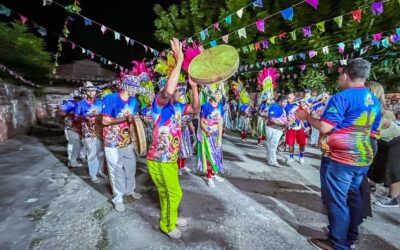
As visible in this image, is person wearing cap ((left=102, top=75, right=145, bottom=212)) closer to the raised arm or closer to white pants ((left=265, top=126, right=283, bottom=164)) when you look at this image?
the raised arm

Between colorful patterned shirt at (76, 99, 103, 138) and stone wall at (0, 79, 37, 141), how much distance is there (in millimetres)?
6323

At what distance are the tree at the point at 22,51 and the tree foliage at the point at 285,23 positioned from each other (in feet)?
23.9

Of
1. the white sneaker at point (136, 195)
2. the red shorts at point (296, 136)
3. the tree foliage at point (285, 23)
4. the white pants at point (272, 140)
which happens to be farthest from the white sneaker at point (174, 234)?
the tree foliage at point (285, 23)

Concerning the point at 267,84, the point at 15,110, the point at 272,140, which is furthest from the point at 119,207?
the point at 15,110

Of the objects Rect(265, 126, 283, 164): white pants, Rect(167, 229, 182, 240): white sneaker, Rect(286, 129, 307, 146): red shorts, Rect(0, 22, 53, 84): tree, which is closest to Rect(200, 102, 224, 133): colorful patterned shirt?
Rect(265, 126, 283, 164): white pants

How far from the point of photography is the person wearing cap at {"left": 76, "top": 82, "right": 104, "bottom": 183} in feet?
17.3

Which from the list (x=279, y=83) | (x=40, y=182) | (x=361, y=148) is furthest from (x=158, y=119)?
(x=279, y=83)

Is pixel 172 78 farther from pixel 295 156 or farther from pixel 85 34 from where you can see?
pixel 85 34

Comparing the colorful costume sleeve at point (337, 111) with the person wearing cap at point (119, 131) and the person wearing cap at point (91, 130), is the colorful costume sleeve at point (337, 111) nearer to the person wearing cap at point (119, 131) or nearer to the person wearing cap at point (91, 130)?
the person wearing cap at point (119, 131)

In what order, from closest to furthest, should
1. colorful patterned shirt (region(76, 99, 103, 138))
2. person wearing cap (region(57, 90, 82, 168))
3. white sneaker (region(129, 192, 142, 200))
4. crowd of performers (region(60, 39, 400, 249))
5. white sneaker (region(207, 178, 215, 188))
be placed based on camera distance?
crowd of performers (region(60, 39, 400, 249)), white sneaker (region(129, 192, 142, 200)), white sneaker (region(207, 178, 215, 188)), colorful patterned shirt (region(76, 99, 103, 138)), person wearing cap (region(57, 90, 82, 168))

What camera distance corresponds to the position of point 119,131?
3.90 metres

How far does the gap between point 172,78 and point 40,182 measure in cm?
422

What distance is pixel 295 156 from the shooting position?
7824 millimetres

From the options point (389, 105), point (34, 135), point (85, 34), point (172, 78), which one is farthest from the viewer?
point (85, 34)
